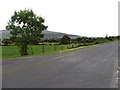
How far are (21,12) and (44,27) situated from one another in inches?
177

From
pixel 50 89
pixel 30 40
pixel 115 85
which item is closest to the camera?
pixel 50 89

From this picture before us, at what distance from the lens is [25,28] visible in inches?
1109

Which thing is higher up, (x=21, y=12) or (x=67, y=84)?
(x=21, y=12)

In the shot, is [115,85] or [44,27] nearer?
[115,85]

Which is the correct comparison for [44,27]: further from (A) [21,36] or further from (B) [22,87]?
(B) [22,87]

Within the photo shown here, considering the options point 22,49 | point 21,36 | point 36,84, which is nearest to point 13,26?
point 21,36

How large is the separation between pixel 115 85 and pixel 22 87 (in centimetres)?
382

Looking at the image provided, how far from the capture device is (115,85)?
7207mm

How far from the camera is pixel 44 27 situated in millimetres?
29172

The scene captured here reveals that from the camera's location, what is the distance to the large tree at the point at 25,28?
27.7 m

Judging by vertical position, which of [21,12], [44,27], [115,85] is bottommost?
[115,85]

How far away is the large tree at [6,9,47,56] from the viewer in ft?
90.9

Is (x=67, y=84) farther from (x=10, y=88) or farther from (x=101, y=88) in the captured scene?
(x=10, y=88)

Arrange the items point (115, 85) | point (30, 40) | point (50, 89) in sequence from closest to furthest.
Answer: point (50, 89), point (115, 85), point (30, 40)
